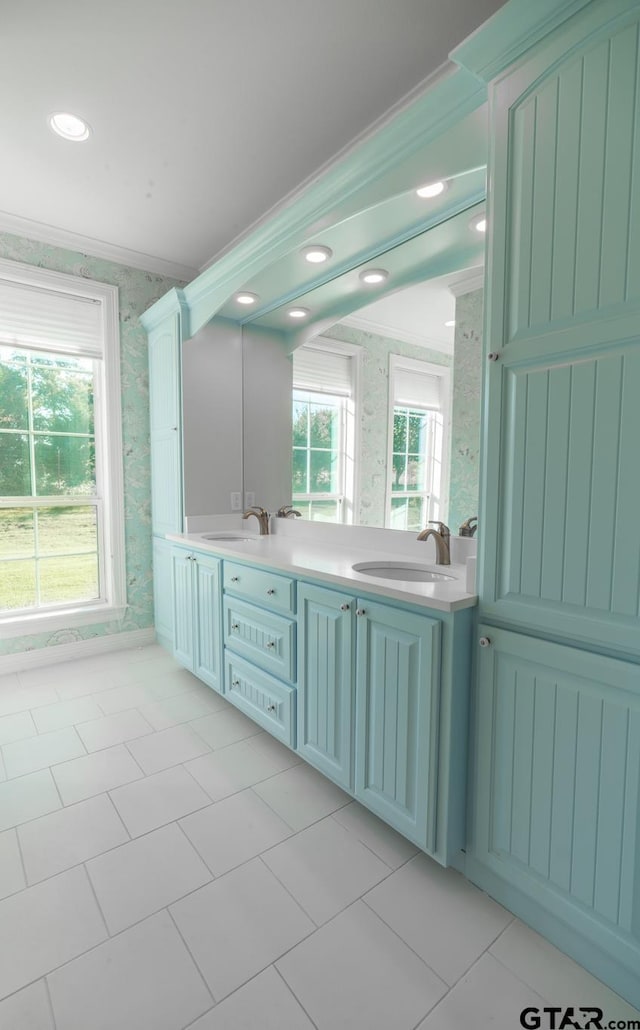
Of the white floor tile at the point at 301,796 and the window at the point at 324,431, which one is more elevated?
the window at the point at 324,431

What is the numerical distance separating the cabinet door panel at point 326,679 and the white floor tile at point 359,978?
0.47m

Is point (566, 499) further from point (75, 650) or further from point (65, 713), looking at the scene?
point (75, 650)

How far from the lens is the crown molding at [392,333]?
1.99 metres

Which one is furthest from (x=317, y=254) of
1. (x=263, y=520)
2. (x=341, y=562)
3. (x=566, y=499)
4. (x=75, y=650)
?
(x=75, y=650)

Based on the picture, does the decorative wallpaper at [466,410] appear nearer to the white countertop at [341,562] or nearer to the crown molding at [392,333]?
the crown molding at [392,333]

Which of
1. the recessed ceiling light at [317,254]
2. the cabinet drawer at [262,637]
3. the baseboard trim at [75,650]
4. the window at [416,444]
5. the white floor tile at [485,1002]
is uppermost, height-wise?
the recessed ceiling light at [317,254]

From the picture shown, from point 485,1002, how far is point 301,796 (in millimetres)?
887

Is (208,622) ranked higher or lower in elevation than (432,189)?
lower

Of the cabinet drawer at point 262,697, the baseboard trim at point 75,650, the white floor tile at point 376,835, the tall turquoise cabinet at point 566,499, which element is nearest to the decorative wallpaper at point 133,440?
the baseboard trim at point 75,650

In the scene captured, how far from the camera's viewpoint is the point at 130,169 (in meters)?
2.39

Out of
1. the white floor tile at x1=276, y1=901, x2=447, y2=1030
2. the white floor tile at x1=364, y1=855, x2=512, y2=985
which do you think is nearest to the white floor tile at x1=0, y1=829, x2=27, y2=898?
the white floor tile at x1=276, y1=901, x2=447, y2=1030

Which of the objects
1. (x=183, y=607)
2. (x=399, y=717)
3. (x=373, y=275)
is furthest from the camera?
(x=183, y=607)

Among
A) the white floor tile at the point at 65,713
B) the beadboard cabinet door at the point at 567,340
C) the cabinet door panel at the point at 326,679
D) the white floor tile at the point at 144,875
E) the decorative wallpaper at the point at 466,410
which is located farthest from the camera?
the white floor tile at the point at 65,713

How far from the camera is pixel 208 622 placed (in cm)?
261
